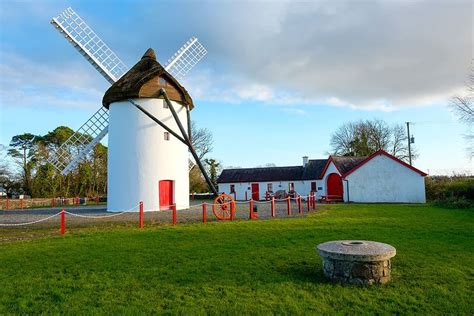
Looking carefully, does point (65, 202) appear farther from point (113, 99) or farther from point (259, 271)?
point (259, 271)


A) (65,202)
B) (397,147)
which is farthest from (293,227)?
(397,147)

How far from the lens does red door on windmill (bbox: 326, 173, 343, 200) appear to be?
96.7 ft

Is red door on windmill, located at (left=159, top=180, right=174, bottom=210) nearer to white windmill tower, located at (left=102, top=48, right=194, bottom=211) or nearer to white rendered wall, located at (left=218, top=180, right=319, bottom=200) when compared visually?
white windmill tower, located at (left=102, top=48, right=194, bottom=211)

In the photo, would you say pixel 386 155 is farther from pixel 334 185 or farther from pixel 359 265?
pixel 359 265

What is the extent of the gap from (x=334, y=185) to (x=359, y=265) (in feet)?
80.7

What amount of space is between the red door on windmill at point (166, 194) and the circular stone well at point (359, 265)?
14245 millimetres

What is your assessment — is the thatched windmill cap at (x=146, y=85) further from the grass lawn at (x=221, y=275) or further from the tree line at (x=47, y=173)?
the tree line at (x=47, y=173)

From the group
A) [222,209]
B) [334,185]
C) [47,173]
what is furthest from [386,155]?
[47,173]

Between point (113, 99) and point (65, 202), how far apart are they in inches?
690

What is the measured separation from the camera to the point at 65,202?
3247cm

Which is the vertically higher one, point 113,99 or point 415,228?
point 113,99

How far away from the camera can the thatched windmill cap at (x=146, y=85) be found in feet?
61.9

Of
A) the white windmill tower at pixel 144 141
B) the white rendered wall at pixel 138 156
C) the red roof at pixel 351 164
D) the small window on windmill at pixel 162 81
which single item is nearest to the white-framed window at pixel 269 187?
the red roof at pixel 351 164

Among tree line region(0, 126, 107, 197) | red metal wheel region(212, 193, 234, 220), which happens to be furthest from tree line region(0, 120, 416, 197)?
red metal wheel region(212, 193, 234, 220)
